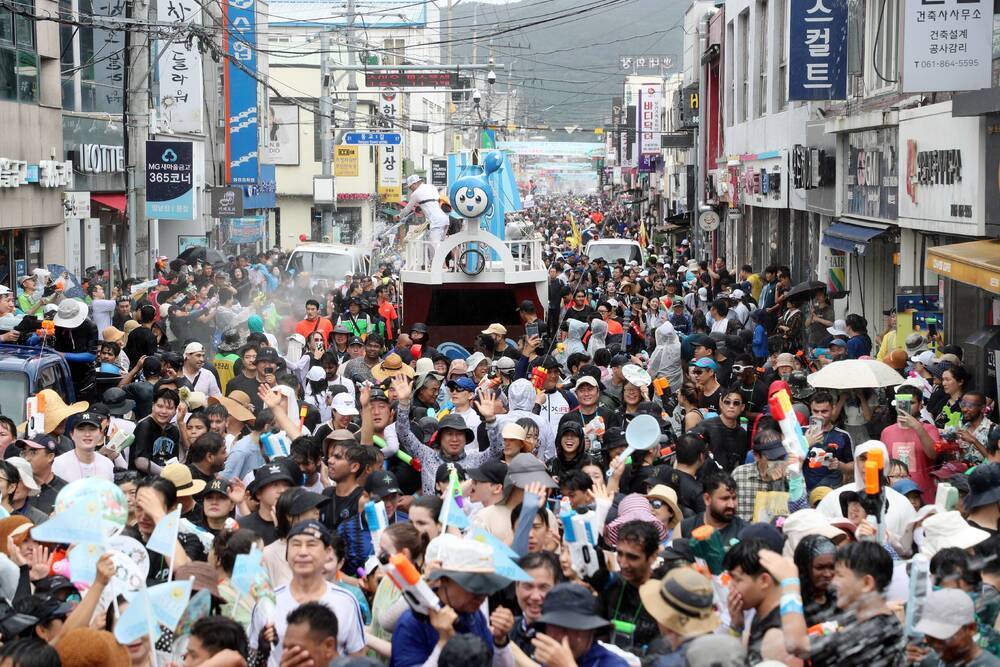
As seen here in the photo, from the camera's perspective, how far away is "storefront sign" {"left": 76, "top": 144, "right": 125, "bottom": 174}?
2805cm

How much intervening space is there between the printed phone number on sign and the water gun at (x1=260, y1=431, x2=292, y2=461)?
18815mm

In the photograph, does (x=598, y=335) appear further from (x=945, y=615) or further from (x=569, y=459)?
(x=945, y=615)

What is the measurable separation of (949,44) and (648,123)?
5351 centimetres

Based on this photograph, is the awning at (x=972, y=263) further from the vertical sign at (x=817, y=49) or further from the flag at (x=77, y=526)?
the flag at (x=77, y=526)

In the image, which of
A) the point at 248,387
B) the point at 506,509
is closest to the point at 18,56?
the point at 248,387

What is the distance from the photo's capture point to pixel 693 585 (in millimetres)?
5352

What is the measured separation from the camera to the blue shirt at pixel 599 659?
5.23m

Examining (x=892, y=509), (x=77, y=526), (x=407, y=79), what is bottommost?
(x=892, y=509)

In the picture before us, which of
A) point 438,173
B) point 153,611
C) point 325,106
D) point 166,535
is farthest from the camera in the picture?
point 438,173

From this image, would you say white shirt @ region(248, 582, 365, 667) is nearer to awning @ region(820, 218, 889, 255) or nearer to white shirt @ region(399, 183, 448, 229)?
awning @ region(820, 218, 889, 255)

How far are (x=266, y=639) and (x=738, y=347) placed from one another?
9.03 meters

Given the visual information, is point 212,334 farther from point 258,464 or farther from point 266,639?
point 266,639

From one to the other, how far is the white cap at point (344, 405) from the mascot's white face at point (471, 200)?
1206cm

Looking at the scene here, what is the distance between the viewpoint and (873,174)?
1800cm
